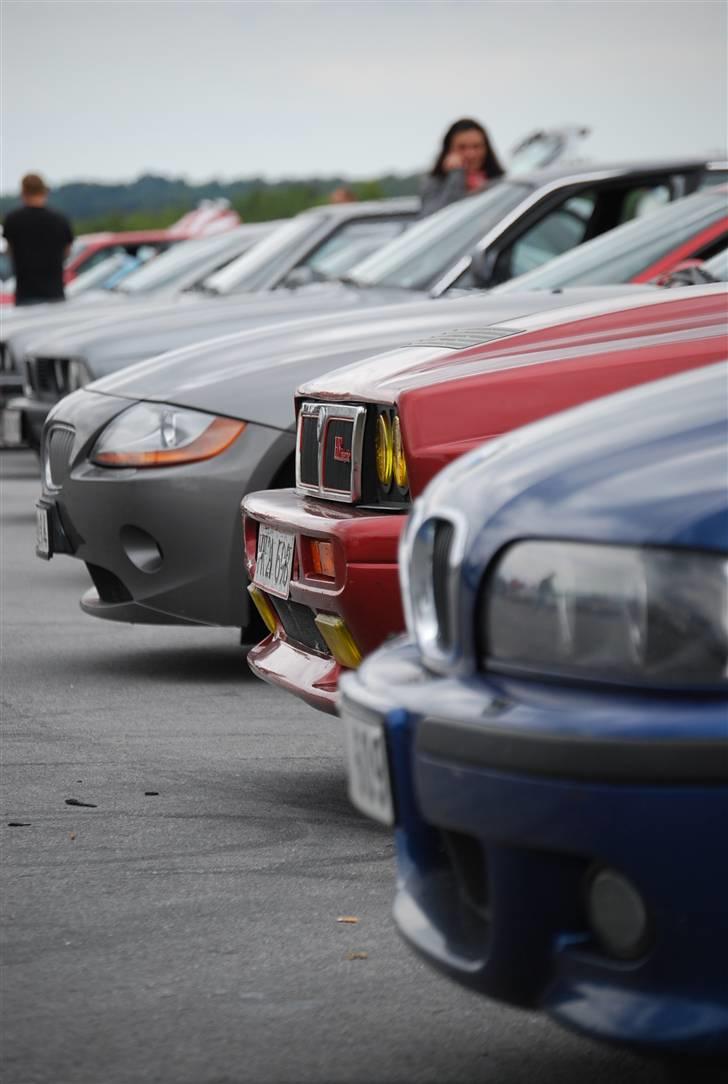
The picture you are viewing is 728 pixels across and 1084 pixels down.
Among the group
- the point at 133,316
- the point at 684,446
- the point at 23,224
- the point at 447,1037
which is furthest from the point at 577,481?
the point at 23,224

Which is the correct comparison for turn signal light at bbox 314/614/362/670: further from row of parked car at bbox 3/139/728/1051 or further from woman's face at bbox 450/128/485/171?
woman's face at bbox 450/128/485/171

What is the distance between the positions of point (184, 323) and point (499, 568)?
6651 millimetres

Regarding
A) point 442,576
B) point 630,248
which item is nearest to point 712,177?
point 630,248

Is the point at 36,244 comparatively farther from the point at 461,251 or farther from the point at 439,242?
the point at 461,251

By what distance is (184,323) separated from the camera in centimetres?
899

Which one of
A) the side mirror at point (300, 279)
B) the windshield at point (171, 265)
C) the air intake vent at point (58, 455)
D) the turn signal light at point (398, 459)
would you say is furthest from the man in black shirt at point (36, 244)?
the turn signal light at point (398, 459)

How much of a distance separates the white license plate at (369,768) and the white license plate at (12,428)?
301 inches

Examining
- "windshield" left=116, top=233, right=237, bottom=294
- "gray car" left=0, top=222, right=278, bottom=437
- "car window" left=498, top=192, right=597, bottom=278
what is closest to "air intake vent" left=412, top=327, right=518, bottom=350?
"car window" left=498, top=192, right=597, bottom=278

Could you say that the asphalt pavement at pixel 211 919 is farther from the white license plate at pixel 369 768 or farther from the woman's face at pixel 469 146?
the woman's face at pixel 469 146

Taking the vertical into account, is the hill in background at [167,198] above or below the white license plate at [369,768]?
below

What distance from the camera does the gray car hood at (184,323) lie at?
333 inches

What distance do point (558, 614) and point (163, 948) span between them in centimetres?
140

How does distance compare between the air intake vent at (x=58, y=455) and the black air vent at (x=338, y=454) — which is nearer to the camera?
the black air vent at (x=338, y=454)

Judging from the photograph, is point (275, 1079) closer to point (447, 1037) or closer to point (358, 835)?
point (447, 1037)
